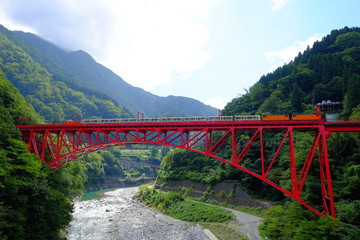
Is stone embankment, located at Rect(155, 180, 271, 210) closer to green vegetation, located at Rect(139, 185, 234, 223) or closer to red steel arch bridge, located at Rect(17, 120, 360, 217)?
green vegetation, located at Rect(139, 185, 234, 223)

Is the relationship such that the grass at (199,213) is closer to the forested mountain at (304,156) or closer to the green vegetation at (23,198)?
Answer: the forested mountain at (304,156)

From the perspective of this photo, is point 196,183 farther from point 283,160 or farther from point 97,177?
point 97,177

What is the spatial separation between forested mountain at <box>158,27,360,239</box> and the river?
9.59 m

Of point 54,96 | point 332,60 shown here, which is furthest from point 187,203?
point 54,96

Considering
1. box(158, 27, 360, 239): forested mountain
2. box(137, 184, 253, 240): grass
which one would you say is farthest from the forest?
box(137, 184, 253, 240): grass

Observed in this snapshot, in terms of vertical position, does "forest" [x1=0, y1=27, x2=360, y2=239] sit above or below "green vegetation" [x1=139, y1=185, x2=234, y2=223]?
above

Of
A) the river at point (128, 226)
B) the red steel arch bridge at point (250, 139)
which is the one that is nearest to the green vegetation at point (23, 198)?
the red steel arch bridge at point (250, 139)

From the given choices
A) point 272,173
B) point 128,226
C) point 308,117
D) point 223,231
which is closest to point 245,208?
point 272,173

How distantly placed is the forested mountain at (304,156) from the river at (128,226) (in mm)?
9594

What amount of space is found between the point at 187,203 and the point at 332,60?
44649 mm

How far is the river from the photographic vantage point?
2691cm

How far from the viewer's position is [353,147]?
22.1 m

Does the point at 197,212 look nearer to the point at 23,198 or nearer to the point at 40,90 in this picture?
the point at 23,198

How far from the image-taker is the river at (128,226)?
26.9 metres
